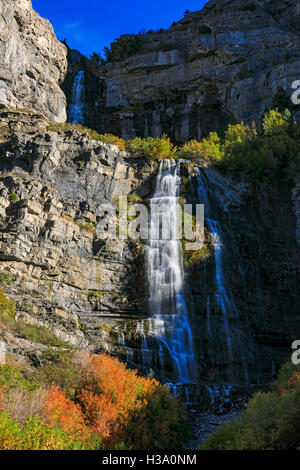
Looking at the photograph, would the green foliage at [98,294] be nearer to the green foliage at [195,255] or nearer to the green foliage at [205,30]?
the green foliage at [195,255]

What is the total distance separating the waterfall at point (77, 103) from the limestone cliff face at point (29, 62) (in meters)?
1.62

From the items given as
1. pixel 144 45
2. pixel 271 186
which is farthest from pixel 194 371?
pixel 144 45

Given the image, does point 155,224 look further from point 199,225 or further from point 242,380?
point 242,380

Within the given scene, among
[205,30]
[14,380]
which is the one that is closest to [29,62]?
[205,30]

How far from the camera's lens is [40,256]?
84.1 ft

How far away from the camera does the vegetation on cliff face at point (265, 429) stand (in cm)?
1380

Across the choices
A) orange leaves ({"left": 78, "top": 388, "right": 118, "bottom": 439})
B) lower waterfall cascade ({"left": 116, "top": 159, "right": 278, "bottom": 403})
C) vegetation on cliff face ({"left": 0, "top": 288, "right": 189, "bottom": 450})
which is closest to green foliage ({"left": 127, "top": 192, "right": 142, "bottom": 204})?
lower waterfall cascade ({"left": 116, "top": 159, "right": 278, "bottom": 403})

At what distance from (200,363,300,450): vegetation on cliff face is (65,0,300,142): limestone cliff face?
3806 centimetres

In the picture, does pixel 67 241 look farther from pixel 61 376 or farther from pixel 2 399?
pixel 2 399

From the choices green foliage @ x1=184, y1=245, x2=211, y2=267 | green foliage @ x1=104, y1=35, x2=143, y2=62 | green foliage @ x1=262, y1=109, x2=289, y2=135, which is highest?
green foliage @ x1=104, y1=35, x2=143, y2=62

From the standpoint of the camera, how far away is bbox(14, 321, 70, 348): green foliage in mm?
20547

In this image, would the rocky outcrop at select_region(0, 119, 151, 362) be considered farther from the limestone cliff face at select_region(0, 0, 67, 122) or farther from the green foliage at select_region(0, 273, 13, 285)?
the limestone cliff face at select_region(0, 0, 67, 122)

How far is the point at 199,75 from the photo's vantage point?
51.5 metres

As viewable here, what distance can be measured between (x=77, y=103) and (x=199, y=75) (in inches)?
617
